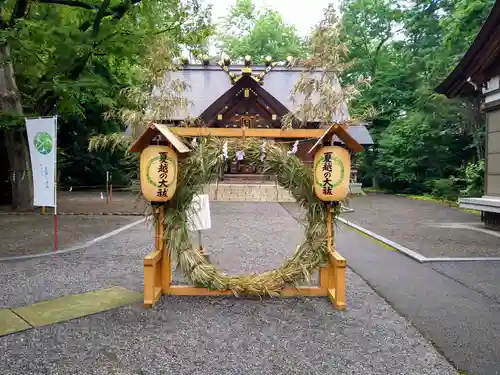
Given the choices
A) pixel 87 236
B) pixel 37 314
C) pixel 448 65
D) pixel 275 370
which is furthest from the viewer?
pixel 448 65

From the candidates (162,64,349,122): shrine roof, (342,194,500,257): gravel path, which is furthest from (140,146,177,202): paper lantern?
(162,64,349,122): shrine roof

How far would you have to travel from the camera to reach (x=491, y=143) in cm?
1078

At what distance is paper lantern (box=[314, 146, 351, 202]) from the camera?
4.64 m

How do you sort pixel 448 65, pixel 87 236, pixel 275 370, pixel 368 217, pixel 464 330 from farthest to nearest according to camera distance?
pixel 448 65 → pixel 368 217 → pixel 87 236 → pixel 464 330 → pixel 275 370

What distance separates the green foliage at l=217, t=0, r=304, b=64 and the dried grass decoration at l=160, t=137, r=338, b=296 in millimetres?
30670

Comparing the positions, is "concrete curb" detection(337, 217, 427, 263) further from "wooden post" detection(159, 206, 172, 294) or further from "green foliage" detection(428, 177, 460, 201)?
"green foliage" detection(428, 177, 460, 201)

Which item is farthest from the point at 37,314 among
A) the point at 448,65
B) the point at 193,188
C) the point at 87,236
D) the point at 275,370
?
the point at 448,65

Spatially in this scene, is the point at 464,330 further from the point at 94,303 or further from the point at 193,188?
the point at 94,303

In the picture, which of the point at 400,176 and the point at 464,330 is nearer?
the point at 464,330

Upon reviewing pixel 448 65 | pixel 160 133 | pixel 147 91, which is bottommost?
pixel 160 133

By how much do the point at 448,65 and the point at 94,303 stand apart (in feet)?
63.5

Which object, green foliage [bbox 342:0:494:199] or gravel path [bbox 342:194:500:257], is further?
green foliage [bbox 342:0:494:199]

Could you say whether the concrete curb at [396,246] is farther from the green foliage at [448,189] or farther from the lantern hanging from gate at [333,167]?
the green foliage at [448,189]

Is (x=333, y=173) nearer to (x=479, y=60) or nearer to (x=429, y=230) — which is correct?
(x=429, y=230)
